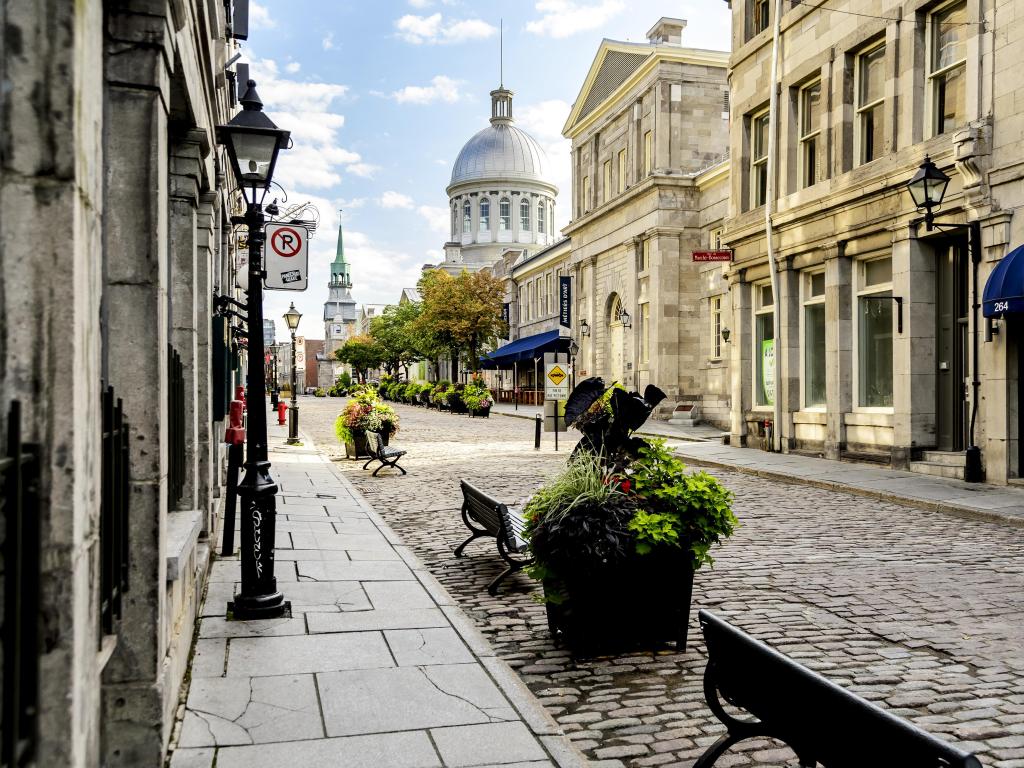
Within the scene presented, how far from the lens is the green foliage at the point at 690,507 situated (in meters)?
5.55

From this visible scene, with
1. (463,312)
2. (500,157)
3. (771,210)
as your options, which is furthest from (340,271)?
(771,210)

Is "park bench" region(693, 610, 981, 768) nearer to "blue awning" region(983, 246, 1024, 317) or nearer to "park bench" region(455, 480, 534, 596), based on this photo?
"park bench" region(455, 480, 534, 596)

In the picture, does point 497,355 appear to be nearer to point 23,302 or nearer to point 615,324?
point 615,324

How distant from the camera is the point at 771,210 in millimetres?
20078

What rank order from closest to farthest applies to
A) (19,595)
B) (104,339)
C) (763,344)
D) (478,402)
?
(19,595)
(104,339)
(763,344)
(478,402)

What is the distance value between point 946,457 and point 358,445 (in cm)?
1143

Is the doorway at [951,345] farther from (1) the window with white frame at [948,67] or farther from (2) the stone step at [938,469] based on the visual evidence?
(1) the window with white frame at [948,67]

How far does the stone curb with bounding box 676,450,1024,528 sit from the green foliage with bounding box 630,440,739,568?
6554mm

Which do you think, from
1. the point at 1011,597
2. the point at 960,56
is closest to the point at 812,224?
the point at 960,56

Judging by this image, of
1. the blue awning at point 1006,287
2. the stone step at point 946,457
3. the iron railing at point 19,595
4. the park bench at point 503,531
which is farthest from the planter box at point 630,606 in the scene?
the stone step at point 946,457

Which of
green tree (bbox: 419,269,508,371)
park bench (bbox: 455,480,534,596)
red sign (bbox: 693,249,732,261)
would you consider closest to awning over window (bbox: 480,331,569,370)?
green tree (bbox: 419,269,508,371)

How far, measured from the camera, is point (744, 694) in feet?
10.5

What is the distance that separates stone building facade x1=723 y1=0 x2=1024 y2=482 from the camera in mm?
13562

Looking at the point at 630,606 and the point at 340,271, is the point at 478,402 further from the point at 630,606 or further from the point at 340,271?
the point at 340,271
